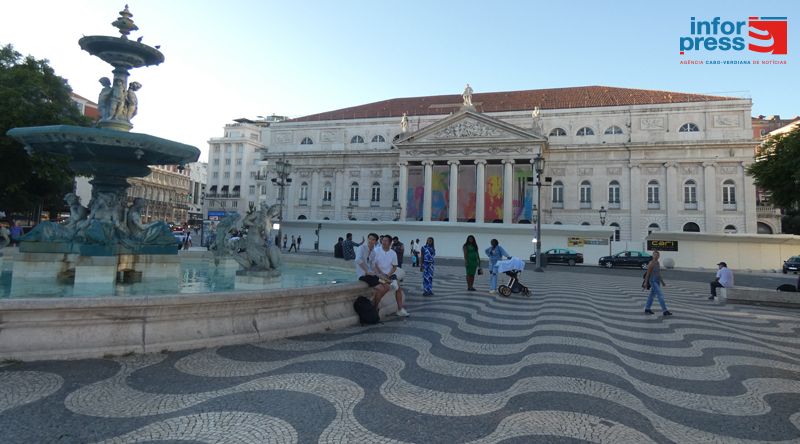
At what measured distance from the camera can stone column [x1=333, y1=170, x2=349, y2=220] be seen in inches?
1938

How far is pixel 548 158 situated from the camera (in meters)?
43.6

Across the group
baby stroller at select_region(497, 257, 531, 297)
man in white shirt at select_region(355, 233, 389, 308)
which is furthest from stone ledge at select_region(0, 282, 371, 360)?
baby stroller at select_region(497, 257, 531, 297)

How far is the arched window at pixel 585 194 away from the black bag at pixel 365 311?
40580 mm

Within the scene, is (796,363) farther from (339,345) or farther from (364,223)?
(364,223)

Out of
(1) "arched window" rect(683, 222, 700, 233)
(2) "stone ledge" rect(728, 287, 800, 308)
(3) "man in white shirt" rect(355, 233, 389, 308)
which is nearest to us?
(3) "man in white shirt" rect(355, 233, 389, 308)

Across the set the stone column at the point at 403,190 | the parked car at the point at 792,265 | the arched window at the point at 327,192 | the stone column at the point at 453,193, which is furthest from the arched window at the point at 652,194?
the arched window at the point at 327,192

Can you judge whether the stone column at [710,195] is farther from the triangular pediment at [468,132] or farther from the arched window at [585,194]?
the triangular pediment at [468,132]

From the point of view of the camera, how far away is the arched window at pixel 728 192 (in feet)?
126

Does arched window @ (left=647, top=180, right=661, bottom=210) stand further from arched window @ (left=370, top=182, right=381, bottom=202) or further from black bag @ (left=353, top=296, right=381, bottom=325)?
black bag @ (left=353, top=296, right=381, bottom=325)

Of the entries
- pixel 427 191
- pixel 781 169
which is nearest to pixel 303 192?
pixel 427 191

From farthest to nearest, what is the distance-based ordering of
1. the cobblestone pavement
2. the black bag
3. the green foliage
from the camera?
1. the green foliage
2. the black bag
3. the cobblestone pavement

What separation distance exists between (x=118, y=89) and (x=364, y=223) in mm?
28132

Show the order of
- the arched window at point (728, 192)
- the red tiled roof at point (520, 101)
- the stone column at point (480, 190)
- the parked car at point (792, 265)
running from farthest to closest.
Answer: the red tiled roof at point (520, 101)
the stone column at point (480, 190)
the arched window at point (728, 192)
the parked car at point (792, 265)

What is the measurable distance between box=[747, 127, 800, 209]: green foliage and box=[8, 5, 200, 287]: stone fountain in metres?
18.4
